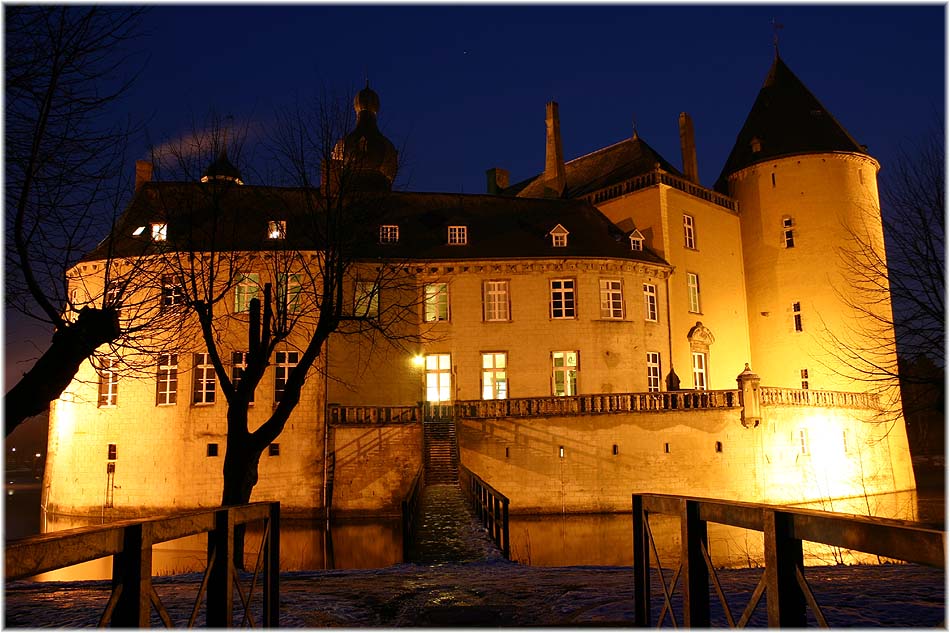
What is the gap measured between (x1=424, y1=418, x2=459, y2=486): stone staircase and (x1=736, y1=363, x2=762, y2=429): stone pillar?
10600 mm

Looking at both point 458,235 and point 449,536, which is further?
point 458,235

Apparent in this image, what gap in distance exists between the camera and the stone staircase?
85.7ft

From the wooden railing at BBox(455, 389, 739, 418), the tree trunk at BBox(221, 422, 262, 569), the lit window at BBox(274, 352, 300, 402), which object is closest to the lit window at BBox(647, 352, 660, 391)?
the wooden railing at BBox(455, 389, 739, 418)

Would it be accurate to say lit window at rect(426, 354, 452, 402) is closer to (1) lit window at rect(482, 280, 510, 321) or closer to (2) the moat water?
(1) lit window at rect(482, 280, 510, 321)

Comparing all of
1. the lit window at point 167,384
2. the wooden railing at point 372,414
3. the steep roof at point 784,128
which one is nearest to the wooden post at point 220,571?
the wooden railing at point 372,414

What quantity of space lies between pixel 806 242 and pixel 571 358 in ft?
44.6

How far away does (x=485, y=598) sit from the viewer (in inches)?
320

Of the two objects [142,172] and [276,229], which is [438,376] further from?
[142,172]

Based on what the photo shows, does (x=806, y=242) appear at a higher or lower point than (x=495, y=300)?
higher

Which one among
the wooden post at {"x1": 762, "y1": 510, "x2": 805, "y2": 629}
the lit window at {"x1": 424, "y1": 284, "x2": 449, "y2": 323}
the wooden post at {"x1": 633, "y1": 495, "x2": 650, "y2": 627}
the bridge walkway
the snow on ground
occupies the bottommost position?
the bridge walkway

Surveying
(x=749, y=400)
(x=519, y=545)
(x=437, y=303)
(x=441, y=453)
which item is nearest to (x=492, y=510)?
(x=519, y=545)

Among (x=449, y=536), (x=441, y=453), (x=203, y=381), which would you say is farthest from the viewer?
(x=203, y=381)

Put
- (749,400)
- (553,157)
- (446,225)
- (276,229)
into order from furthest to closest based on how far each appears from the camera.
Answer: (553,157), (446,225), (276,229), (749,400)

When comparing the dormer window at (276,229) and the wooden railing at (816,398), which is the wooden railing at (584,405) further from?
the dormer window at (276,229)
